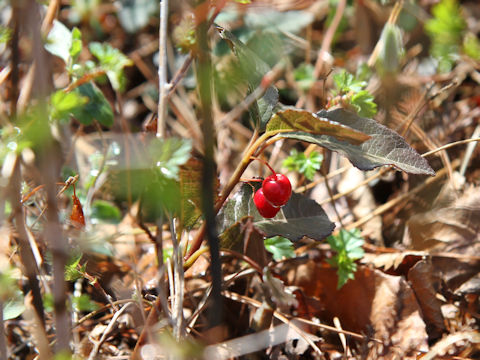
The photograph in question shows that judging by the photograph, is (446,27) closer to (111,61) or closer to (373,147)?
(373,147)

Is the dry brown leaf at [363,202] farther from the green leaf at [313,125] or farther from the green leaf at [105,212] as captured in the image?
the green leaf at [105,212]

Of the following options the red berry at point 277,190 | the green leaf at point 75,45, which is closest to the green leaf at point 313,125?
the red berry at point 277,190

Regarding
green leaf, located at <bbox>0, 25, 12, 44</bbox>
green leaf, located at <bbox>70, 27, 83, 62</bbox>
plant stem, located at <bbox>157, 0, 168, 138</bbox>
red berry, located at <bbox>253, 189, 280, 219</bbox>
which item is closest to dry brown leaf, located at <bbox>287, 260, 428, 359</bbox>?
red berry, located at <bbox>253, 189, 280, 219</bbox>

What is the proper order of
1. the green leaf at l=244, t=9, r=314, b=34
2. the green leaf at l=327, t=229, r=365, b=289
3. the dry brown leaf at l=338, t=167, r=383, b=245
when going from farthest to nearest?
the green leaf at l=244, t=9, r=314, b=34 → the dry brown leaf at l=338, t=167, r=383, b=245 → the green leaf at l=327, t=229, r=365, b=289

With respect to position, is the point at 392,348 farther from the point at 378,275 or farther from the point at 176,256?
the point at 176,256

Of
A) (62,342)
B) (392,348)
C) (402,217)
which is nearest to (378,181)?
(402,217)

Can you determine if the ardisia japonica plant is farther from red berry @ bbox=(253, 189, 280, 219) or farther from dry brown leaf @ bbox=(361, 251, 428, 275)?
dry brown leaf @ bbox=(361, 251, 428, 275)
